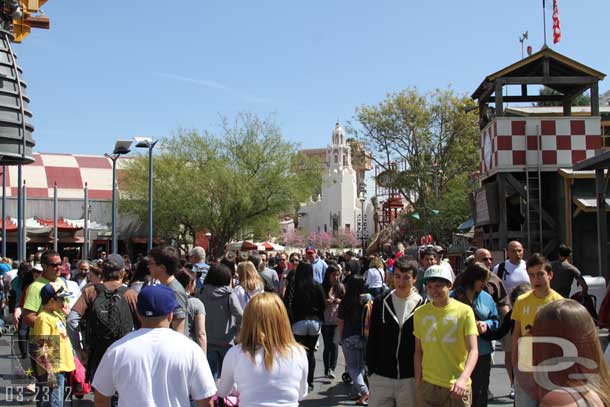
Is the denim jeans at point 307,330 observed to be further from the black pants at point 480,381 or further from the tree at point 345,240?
the tree at point 345,240

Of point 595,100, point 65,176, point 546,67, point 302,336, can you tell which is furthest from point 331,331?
point 65,176

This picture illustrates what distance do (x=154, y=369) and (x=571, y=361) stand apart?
7.08ft

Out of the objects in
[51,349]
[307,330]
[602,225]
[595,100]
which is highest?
A: [595,100]

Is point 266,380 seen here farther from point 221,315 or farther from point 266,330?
point 221,315

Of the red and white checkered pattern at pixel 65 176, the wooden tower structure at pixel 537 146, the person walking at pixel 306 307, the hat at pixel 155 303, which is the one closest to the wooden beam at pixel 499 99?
the wooden tower structure at pixel 537 146

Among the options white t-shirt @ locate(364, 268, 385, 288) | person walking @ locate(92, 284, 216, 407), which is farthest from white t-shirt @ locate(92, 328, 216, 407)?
white t-shirt @ locate(364, 268, 385, 288)

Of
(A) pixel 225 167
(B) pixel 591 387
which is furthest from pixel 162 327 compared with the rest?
(A) pixel 225 167

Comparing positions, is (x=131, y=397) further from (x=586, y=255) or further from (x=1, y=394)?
(x=586, y=255)

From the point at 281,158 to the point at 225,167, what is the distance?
3030 millimetres

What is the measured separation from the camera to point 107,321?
19.6ft

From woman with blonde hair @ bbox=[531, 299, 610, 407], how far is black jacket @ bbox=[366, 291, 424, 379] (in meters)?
2.76

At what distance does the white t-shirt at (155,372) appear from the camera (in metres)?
3.70

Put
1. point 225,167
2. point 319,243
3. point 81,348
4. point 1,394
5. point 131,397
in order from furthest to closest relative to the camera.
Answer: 1. point 319,243
2. point 225,167
3. point 1,394
4. point 81,348
5. point 131,397

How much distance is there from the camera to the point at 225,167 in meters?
36.6
